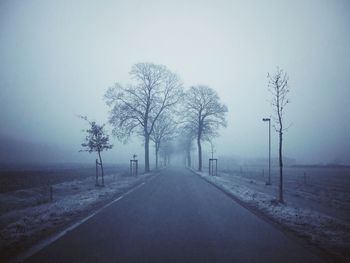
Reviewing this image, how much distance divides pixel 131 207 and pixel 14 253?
21.0 ft

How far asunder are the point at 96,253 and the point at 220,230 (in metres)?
3.82

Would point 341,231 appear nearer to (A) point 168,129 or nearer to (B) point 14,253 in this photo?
(B) point 14,253

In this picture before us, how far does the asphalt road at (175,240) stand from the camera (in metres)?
6.11

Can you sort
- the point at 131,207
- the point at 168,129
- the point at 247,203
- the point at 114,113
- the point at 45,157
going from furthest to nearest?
the point at 45,157, the point at 168,129, the point at 114,113, the point at 247,203, the point at 131,207

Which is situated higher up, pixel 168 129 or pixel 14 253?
pixel 168 129

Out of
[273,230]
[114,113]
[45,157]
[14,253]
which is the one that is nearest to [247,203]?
[273,230]

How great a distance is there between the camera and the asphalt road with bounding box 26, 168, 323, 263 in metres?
6.11

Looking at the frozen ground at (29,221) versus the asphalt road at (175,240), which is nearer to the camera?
the asphalt road at (175,240)

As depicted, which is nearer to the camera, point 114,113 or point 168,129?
point 114,113

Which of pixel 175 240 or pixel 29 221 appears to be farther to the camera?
pixel 29 221

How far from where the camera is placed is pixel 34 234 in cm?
802

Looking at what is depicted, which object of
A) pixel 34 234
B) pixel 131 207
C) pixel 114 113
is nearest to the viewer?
pixel 34 234

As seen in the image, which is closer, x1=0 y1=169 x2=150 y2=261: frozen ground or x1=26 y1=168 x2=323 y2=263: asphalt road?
x1=26 y1=168 x2=323 y2=263: asphalt road

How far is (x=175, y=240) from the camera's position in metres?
7.37
